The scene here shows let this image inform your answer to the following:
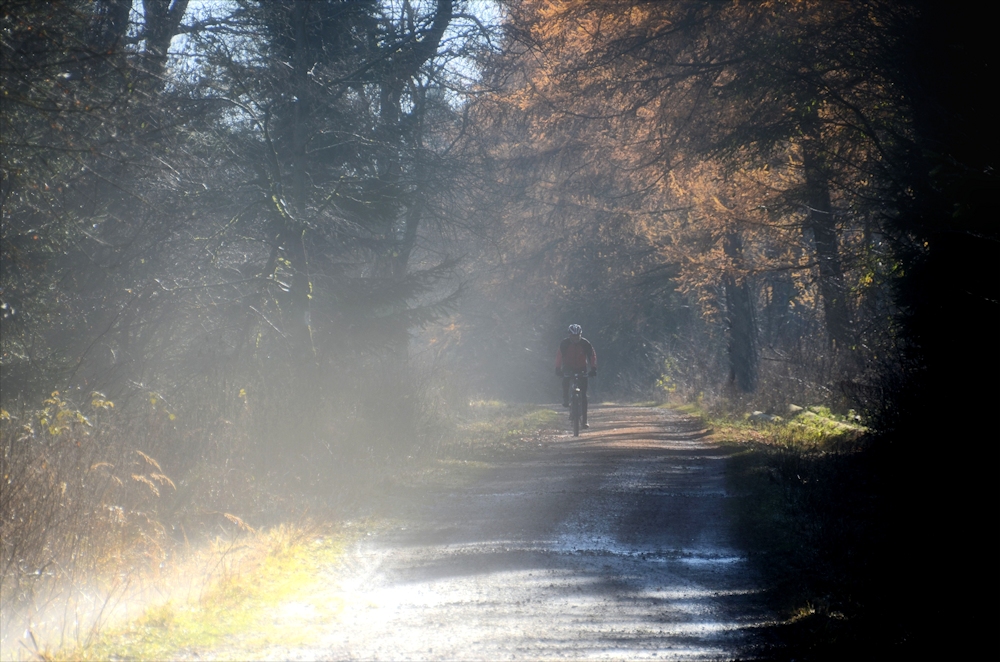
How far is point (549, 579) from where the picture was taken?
7266mm

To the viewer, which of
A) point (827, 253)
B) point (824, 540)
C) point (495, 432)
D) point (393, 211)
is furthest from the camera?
point (495, 432)

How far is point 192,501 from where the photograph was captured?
934cm

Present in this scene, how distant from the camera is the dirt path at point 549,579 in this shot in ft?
18.7

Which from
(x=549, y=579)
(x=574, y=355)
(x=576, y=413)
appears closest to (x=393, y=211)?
(x=574, y=355)

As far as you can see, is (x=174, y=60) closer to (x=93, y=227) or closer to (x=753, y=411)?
(x=93, y=227)

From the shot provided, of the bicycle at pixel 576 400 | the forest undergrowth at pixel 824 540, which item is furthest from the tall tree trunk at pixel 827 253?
the bicycle at pixel 576 400

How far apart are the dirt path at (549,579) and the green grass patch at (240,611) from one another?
6.4 inches

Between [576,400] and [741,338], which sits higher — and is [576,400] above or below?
below

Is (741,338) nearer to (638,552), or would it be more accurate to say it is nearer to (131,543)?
(638,552)

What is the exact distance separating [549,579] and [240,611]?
240cm

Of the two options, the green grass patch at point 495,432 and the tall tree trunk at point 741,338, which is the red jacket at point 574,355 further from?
the tall tree trunk at point 741,338

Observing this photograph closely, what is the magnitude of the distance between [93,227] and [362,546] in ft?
17.5

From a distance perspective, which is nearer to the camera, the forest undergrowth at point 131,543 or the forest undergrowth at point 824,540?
the forest undergrowth at point 824,540

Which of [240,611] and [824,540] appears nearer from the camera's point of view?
[240,611]
